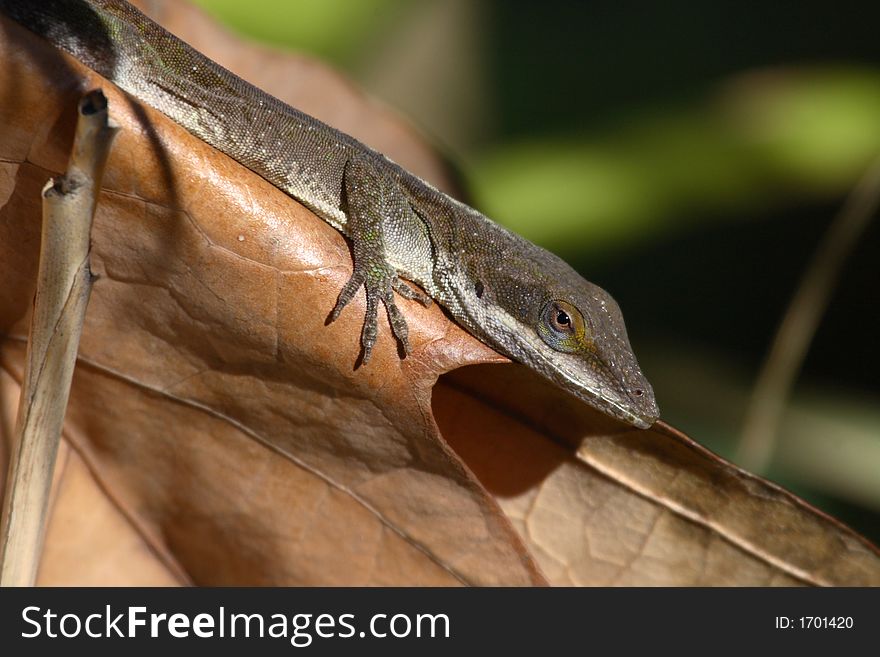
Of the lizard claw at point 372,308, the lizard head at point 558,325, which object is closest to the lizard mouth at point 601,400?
the lizard head at point 558,325

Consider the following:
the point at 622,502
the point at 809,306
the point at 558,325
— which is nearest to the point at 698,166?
the point at 809,306

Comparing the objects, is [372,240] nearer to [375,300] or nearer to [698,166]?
[375,300]

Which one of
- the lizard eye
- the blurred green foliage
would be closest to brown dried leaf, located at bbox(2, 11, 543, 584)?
the lizard eye

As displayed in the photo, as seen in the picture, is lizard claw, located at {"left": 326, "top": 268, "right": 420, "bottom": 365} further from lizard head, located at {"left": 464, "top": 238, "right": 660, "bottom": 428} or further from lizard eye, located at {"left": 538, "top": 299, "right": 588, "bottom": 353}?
lizard eye, located at {"left": 538, "top": 299, "right": 588, "bottom": 353}

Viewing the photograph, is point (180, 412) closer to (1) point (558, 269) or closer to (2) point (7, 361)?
(2) point (7, 361)
